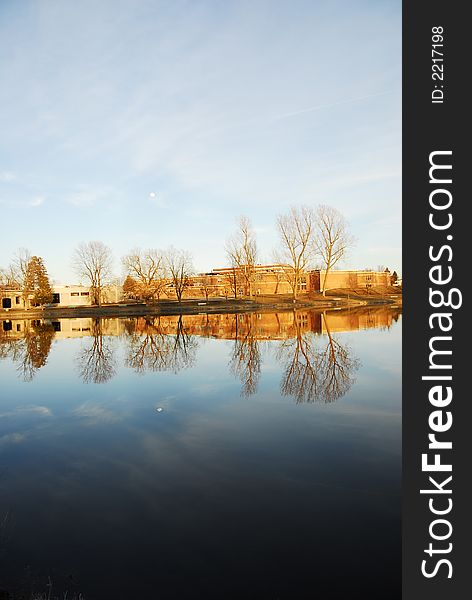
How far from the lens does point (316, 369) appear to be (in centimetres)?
1493

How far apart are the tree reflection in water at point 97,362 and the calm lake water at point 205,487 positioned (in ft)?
5.54

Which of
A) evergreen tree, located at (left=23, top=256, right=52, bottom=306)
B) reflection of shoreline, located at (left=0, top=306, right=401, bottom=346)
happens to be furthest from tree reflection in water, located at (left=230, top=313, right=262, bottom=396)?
evergreen tree, located at (left=23, top=256, right=52, bottom=306)

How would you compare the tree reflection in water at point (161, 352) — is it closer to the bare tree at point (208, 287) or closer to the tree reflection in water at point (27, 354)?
the tree reflection in water at point (27, 354)

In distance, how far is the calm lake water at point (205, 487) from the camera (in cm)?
427

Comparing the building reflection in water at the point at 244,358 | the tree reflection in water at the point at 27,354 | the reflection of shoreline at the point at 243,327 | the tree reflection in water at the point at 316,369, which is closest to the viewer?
the tree reflection in water at the point at 316,369

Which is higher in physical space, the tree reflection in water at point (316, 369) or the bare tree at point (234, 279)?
the bare tree at point (234, 279)

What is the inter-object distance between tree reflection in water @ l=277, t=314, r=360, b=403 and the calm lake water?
134 millimetres

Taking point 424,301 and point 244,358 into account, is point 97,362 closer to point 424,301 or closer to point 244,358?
point 244,358

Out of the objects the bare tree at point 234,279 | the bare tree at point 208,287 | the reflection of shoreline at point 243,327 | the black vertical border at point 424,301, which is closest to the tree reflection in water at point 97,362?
the reflection of shoreline at point 243,327

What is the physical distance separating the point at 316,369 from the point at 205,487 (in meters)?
9.42

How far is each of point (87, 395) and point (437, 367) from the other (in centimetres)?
1118

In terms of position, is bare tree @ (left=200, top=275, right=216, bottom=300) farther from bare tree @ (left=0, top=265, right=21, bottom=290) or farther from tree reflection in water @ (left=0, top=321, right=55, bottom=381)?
tree reflection in water @ (left=0, top=321, right=55, bottom=381)

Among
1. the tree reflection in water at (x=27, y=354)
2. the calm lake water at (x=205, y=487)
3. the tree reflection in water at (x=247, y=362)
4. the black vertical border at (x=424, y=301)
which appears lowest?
the tree reflection in water at (x=27, y=354)

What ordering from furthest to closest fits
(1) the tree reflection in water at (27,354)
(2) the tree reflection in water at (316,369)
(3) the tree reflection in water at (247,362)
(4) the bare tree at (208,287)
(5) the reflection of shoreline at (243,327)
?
(4) the bare tree at (208,287) < (5) the reflection of shoreline at (243,327) < (1) the tree reflection in water at (27,354) < (3) the tree reflection in water at (247,362) < (2) the tree reflection in water at (316,369)
